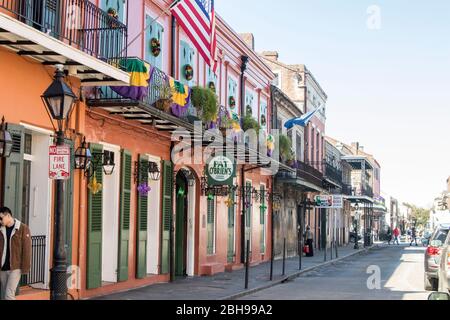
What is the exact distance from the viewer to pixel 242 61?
24797mm

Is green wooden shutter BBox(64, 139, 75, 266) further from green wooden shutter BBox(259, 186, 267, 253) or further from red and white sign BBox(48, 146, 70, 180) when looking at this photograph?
green wooden shutter BBox(259, 186, 267, 253)

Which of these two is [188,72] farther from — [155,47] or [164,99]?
[164,99]

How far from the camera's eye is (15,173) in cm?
1103

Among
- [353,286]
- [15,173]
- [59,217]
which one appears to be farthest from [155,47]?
[59,217]

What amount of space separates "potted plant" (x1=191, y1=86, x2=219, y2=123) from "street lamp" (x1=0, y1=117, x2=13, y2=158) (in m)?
7.39

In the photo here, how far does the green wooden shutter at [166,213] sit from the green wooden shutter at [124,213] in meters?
2.16

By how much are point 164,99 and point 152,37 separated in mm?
1940

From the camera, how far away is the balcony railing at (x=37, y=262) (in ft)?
38.4

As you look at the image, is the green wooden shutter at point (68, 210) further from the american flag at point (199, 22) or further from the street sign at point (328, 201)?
the street sign at point (328, 201)

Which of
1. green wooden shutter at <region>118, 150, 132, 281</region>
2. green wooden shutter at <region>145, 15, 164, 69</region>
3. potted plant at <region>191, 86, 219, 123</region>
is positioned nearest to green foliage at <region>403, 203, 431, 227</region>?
potted plant at <region>191, 86, 219, 123</region>

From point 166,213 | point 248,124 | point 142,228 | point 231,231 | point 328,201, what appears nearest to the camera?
point 142,228

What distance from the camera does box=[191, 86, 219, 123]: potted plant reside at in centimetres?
1750

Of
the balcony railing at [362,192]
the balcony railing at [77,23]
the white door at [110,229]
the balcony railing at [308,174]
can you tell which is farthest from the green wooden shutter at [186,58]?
the balcony railing at [362,192]

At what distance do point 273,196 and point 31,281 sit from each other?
18480mm
